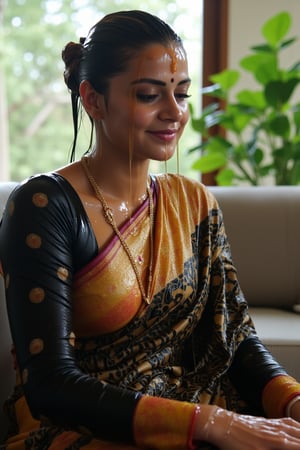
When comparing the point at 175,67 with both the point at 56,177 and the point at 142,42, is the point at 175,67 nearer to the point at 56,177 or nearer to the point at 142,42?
the point at 142,42

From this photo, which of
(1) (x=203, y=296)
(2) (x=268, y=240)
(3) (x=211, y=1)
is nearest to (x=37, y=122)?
(3) (x=211, y=1)

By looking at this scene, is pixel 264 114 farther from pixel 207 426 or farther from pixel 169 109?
pixel 207 426

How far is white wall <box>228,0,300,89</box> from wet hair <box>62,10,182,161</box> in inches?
81.3

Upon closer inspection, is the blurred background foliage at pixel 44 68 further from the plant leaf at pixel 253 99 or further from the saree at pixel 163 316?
the saree at pixel 163 316

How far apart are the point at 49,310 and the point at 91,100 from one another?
38 centimetres

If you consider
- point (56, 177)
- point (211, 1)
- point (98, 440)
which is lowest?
point (98, 440)

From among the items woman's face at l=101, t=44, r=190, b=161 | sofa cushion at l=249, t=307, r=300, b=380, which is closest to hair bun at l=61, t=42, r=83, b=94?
woman's face at l=101, t=44, r=190, b=161

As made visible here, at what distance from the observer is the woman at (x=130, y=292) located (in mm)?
983

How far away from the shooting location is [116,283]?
1.13 meters

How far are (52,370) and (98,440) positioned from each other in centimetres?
14

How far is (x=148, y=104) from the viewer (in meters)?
1.13

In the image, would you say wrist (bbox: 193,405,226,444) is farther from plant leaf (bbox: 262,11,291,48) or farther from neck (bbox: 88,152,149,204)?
plant leaf (bbox: 262,11,291,48)

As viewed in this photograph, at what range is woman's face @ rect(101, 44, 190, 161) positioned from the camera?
44.3 inches

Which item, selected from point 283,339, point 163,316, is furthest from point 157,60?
point 283,339
